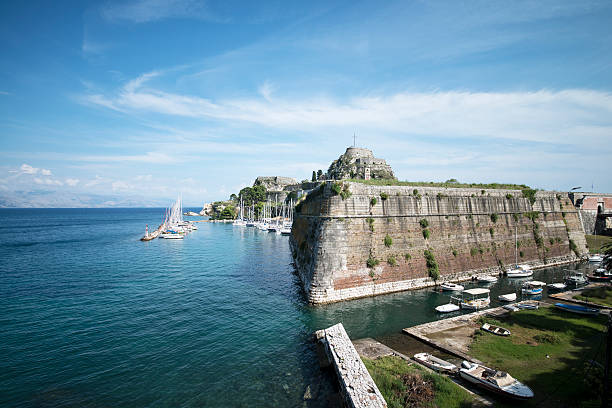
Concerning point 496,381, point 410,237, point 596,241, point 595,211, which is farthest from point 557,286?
point 595,211

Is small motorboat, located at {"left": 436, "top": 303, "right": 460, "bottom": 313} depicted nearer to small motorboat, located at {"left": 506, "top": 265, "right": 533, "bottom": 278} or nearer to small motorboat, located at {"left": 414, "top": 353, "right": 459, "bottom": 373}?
small motorboat, located at {"left": 414, "top": 353, "right": 459, "bottom": 373}

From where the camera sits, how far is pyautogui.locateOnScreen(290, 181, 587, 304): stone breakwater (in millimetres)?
26875

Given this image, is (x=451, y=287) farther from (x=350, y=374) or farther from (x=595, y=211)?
(x=595, y=211)

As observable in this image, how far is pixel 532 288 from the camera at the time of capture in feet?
99.9

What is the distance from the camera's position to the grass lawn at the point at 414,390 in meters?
12.4


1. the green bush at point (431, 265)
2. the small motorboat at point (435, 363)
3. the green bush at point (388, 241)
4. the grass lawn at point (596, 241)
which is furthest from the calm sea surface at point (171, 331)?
the grass lawn at point (596, 241)

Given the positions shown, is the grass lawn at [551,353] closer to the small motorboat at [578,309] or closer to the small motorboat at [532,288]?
the small motorboat at [578,309]

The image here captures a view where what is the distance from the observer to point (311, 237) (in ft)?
98.9

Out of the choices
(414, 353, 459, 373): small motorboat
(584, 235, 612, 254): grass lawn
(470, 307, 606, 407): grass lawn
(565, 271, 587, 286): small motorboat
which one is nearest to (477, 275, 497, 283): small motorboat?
(565, 271, 587, 286): small motorboat

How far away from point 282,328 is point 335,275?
688 centimetres

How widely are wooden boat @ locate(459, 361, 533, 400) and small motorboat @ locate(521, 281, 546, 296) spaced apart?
19121 mm

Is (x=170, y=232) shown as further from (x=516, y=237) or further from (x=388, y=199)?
(x=516, y=237)

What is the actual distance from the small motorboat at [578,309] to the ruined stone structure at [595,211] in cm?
4458

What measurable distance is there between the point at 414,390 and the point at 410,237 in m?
20.0
